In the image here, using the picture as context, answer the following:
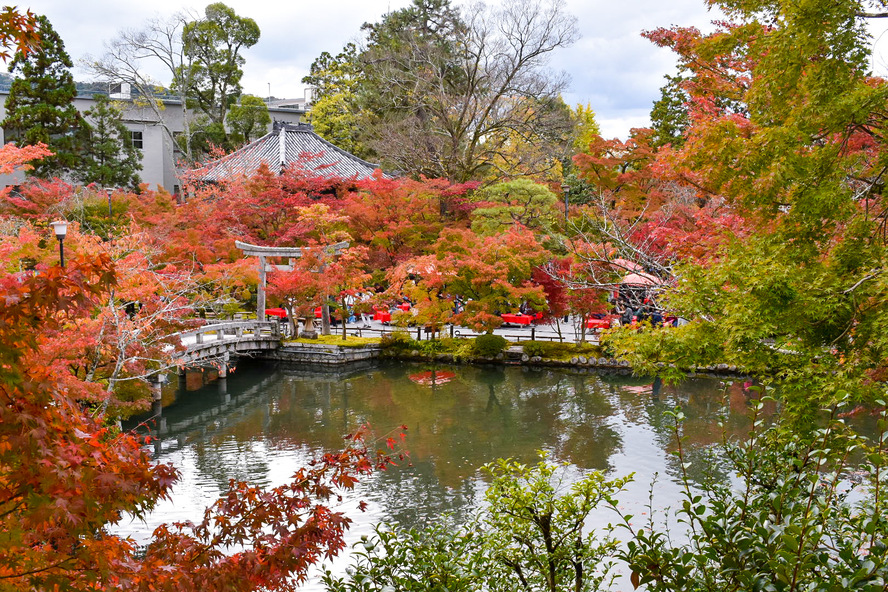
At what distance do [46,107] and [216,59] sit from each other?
930cm

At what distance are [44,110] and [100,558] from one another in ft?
89.8

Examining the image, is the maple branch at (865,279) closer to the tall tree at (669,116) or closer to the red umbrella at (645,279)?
the red umbrella at (645,279)

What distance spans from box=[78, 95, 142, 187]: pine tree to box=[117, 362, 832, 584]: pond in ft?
42.0

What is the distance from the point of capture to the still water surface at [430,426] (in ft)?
31.9

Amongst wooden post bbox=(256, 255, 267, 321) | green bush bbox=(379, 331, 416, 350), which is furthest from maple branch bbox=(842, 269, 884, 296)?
wooden post bbox=(256, 255, 267, 321)

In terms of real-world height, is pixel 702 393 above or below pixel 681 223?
below

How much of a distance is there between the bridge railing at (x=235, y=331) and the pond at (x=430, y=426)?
41.3 inches

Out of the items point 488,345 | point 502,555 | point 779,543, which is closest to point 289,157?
point 488,345

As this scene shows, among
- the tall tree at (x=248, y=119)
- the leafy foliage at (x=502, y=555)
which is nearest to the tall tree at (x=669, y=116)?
the tall tree at (x=248, y=119)

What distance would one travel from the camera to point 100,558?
231 cm

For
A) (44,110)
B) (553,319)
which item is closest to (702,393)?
(553,319)

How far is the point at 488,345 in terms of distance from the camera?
745 inches

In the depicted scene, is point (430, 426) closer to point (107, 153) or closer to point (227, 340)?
point (227, 340)

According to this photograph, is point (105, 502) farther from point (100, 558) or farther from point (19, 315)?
point (19, 315)
